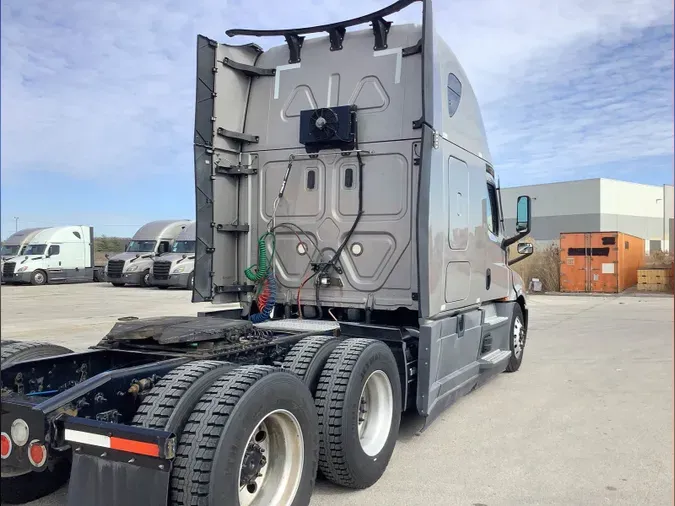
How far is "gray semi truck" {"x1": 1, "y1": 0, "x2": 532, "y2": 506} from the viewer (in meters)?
3.51

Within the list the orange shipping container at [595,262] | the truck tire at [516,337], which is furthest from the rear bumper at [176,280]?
the truck tire at [516,337]

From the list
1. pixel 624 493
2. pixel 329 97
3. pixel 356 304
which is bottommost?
pixel 624 493

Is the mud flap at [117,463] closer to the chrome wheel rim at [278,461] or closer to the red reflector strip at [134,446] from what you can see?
the red reflector strip at [134,446]

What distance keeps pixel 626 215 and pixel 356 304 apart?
48.4 m

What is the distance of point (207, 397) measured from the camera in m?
3.10

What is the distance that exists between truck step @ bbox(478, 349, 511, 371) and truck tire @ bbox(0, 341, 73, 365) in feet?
13.7

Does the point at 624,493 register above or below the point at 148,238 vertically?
below

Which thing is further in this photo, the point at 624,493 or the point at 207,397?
the point at 624,493

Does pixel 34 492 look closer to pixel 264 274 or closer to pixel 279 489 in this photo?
pixel 279 489

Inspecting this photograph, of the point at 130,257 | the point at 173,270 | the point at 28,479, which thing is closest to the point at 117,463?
A: the point at 28,479

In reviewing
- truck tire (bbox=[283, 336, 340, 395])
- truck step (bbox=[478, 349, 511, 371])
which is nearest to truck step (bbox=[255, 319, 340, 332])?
truck tire (bbox=[283, 336, 340, 395])

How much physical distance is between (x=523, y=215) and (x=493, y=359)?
191 centimetres

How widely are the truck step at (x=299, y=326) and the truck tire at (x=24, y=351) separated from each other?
1.63m

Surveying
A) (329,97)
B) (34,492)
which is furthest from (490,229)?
(34,492)
